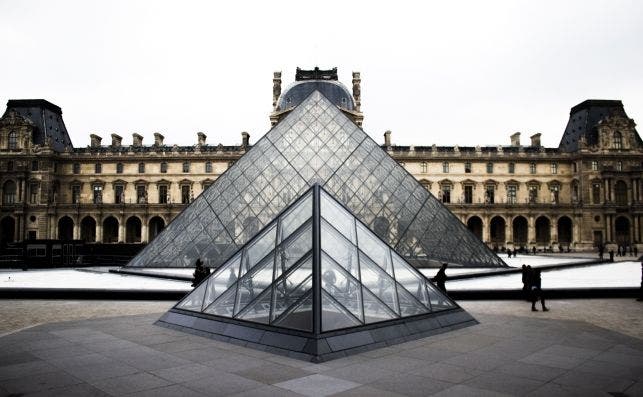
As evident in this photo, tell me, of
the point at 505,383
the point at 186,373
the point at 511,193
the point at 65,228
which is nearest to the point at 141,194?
the point at 65,228

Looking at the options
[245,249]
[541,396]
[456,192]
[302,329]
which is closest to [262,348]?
[302,329]

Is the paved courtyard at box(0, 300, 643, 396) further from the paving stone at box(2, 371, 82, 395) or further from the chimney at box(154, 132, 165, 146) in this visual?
the chimney at box(154, 132, 165, 146)

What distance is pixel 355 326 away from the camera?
586 centimetres

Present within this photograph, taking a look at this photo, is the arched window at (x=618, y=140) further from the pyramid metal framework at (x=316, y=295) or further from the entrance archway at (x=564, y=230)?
the pyramid metal framework at (x=316, y=295)

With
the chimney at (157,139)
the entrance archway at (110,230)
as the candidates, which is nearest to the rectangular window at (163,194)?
the chimney at (157,139)

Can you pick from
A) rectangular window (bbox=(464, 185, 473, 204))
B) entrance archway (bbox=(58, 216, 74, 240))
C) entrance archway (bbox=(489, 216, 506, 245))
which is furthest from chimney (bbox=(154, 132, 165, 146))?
entrance archway (bbox=(489, 216, 506, 245))

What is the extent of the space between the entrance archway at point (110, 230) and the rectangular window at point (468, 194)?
3709 cm

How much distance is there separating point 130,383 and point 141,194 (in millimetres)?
45712

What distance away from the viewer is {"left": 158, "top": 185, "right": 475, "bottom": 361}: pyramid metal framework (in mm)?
5727

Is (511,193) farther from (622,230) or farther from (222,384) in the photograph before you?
(222,384)

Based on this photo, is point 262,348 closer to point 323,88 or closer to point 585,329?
point 585,329

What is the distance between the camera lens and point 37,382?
14.4ft

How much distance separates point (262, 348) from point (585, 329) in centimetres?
506

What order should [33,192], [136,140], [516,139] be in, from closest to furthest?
[33,192] < [136,140] < [516,139]
